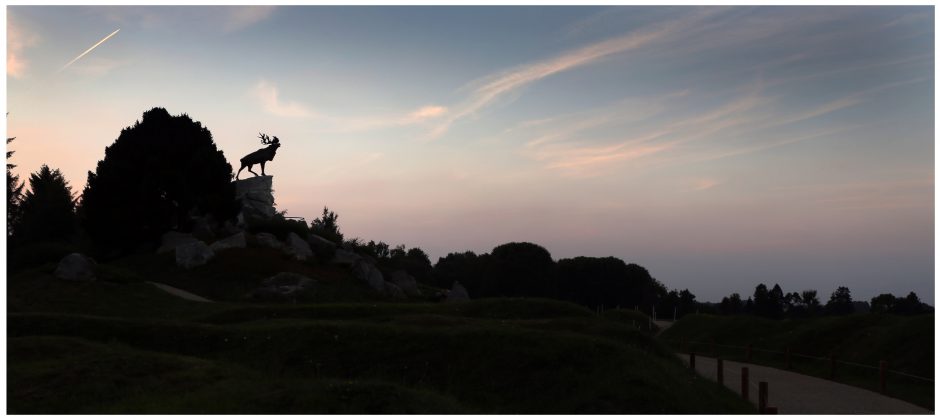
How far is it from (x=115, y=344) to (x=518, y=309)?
80.0ft

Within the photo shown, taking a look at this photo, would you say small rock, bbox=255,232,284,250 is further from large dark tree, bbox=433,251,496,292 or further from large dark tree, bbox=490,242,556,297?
large dark tree, bbox=490,242,556,297

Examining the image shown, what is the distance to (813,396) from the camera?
33281 mm

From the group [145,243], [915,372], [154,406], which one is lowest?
[154,406]

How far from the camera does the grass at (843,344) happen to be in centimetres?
3700

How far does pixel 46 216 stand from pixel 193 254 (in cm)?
2267

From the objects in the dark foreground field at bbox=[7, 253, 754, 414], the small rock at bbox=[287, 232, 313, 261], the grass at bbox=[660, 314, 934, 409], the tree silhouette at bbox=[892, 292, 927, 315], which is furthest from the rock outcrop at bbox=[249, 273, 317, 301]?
the tree silhouette at bbox=[892, 292, 927, 315]

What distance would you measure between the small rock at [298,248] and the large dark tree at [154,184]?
279 inches

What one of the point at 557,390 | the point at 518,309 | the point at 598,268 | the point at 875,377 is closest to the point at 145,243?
the point at 518,309

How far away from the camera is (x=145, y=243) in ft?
240

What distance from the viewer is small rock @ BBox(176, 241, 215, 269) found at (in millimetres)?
65688

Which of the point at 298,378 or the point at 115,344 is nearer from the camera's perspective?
the point at 298,378

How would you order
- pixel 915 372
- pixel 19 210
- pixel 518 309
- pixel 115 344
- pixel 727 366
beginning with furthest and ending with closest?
pixel 19 210, pixel 518 309, pixel 727 366, pixel 915 372, pixel 115 344

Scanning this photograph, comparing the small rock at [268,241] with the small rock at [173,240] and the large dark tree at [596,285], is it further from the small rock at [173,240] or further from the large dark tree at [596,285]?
the large dark tree at [596,285]

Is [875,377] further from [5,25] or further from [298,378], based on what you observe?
[5,25]
